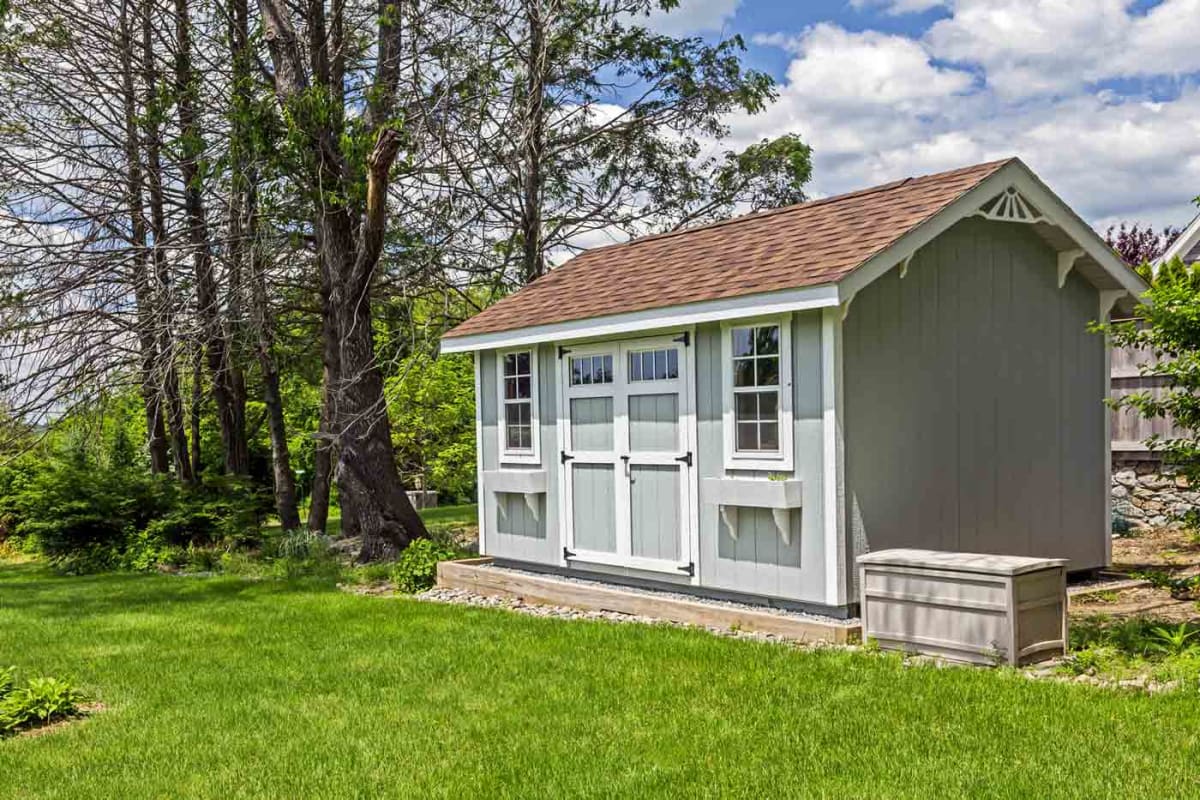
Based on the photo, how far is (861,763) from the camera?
4.66 meters

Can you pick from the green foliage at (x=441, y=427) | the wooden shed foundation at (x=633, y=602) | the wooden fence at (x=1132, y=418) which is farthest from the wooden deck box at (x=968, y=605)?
the green foliage at (x=441, y=427)

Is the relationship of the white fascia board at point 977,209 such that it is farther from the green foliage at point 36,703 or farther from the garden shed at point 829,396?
the green foliage at point 36,703

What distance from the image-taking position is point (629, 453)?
9547 mm

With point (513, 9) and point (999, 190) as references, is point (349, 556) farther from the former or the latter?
point (999, 190)

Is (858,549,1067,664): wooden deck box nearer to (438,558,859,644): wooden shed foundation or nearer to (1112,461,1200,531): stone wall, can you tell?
(438,558,859,644): wooden shed foundation

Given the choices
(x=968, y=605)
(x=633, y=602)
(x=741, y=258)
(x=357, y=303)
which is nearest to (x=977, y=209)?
(x=741, y=258)

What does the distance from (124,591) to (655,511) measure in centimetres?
649

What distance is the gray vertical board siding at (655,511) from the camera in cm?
913

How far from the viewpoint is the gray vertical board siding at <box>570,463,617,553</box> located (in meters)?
9.79

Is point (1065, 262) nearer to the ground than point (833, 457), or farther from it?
farther from it

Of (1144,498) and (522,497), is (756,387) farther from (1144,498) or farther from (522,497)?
(1144,498)

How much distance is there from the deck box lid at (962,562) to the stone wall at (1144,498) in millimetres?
6798

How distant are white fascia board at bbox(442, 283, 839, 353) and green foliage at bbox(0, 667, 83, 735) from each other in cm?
495

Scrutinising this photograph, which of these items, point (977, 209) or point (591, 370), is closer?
point (977, 209)
